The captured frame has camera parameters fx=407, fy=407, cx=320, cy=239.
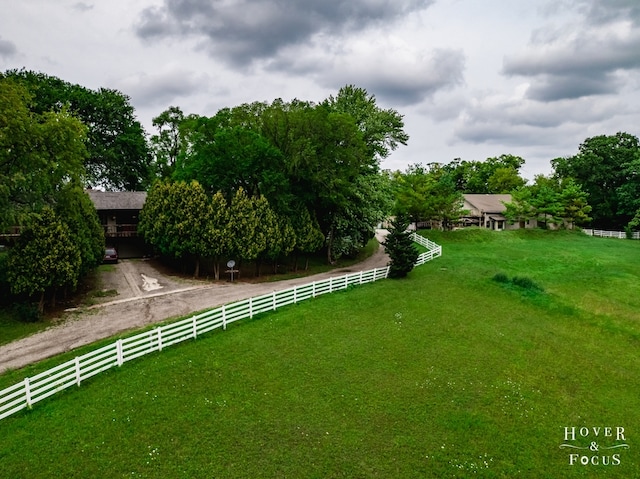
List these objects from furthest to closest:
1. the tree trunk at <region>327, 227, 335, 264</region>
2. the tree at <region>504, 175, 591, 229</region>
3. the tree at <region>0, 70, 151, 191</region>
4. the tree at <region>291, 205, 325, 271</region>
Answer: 1. the tree at <region>504, 175, 591, 229</region>
2. the tree at <region>0, 70, 151, 191</region>
3. the tree trunk at <region>327, 227, 335, 264</region>
4. the tree at <region>291, 205, 325, 271</region>

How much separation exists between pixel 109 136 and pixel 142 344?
36728 mm

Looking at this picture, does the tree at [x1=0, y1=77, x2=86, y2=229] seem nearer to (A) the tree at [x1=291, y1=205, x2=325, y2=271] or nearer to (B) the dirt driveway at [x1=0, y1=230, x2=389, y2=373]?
(B) the dirt driveway at [x1=0, y1=230, x2=389, y2=373]

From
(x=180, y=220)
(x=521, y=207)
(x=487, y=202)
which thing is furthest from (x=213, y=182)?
(x=487, y=202)

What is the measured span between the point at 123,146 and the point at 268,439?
42854 millimetres

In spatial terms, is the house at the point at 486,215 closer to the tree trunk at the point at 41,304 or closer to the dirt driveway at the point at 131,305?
the dirt driveway at the point at 131,305

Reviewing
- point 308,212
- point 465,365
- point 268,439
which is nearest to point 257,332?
point 268,439

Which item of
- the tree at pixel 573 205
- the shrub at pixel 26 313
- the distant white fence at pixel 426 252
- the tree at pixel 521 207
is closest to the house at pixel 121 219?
the shrub at pixel 26 313

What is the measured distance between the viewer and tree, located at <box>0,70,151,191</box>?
42031mm

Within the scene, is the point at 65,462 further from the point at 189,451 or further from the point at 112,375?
the point at 112,375

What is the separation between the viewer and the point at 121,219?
36.9 m

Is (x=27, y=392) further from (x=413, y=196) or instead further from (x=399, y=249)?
(x=413, y=196)

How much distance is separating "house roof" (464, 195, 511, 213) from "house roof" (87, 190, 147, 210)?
44.3 meters

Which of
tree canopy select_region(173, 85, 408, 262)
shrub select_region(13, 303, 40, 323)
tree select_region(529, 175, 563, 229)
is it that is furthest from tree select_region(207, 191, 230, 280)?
tree select_region(529, 175, 563, 229)

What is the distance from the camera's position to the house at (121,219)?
113 feet
